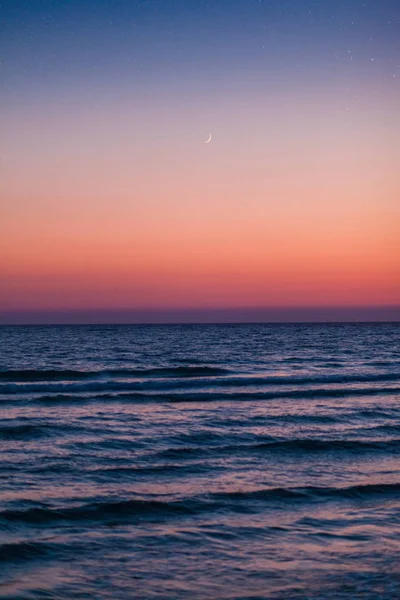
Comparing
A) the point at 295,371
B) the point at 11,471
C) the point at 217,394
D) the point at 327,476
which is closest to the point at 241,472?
the point at 327,476

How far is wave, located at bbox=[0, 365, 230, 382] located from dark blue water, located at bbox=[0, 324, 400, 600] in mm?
11208

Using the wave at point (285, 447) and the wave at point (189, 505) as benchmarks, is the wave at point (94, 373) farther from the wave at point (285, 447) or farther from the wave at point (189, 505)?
the wave at point (189, 505)

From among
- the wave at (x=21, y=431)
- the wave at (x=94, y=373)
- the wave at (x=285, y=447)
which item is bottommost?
the wave at (x=94, y=373)

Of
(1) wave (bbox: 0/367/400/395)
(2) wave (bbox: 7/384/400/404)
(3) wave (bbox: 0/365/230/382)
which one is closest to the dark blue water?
(2) wave (bbox: 7/384/400/404)

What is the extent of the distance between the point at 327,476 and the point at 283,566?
5.00m

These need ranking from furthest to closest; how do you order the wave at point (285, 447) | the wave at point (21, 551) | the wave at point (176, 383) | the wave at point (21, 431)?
the wave at point (176, 383), the wave at point (21, 431), the wave at point (285, 447), the wave at point (21, 551)

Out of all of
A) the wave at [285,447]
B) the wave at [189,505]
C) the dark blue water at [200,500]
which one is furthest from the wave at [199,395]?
the wave at [189,505]

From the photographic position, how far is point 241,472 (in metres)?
12.5

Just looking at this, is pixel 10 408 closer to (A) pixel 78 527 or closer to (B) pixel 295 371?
(A) pixel 78 527

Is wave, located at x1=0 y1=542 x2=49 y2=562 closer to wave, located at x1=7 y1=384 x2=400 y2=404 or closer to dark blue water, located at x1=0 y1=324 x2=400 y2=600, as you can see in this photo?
dark blue water, located at x1=0 y1=324 x2=400 y2=600

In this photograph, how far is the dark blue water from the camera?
7258 mm

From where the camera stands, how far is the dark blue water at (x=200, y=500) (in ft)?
23.8

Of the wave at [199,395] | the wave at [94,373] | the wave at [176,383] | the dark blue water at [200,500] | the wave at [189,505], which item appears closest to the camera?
the dark blue water at [200,500]

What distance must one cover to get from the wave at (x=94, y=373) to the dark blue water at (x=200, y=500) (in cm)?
1121
